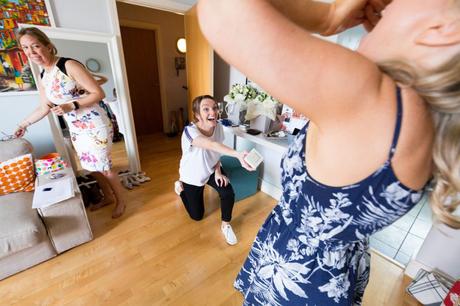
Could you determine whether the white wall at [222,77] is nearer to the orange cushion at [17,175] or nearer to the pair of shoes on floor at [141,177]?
A: the pair of shoes on floor at [141,177]

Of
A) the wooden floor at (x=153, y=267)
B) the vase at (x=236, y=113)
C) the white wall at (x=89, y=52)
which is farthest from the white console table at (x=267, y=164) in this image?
the white wall at (x=89, y=52)

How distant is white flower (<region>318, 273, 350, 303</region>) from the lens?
0.54 metres

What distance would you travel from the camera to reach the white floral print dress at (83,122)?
1.43 metres

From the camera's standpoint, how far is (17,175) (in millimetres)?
1550

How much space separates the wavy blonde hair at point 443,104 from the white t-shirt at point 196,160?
1316mm

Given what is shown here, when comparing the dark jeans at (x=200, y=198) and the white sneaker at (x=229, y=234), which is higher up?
the dark jeans at (x=200, y=198)

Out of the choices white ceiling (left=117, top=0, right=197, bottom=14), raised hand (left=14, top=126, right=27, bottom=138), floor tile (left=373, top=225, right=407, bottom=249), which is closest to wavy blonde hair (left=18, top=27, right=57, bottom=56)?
raised hand (left=14, top=126, right=27, bottom=138)

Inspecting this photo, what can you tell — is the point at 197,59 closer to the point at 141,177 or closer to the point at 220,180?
the point at 141,177

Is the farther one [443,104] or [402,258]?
[402,258]

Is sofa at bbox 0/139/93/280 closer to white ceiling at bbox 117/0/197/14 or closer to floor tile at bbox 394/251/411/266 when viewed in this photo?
white ceiling at bbox 117/0/197/14

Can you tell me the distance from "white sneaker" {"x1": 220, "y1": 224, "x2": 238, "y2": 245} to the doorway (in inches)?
104

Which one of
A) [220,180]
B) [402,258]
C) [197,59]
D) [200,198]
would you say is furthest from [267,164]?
[197,59]

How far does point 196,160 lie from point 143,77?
2593 mm

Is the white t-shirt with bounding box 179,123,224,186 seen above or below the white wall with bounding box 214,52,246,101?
below
